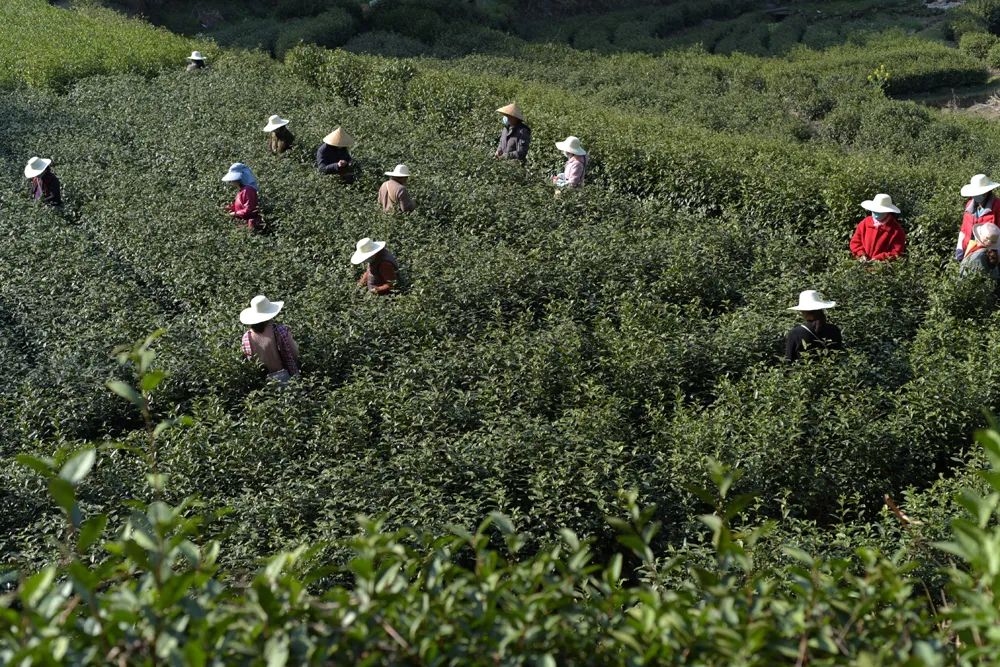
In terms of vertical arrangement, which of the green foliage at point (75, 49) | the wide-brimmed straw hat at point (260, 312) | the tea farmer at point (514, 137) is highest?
the wide-brimmed straw hat at point (260, 312)

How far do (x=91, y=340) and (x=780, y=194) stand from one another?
7.93 meters

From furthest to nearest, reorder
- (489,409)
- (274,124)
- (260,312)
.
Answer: (274,124), (260,312), (489,409)

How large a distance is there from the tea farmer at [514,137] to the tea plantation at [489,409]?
263 mm

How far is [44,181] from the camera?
13.8 metres

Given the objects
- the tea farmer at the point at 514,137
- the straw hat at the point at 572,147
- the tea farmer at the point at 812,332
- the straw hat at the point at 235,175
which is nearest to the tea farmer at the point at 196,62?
the tea farmer at the point at 514,137

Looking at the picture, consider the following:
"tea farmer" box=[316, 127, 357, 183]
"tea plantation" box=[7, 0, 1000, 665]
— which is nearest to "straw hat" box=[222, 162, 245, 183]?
"tea plantation" box=[7, 0, 1000, 665]

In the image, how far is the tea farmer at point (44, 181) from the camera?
13.7m

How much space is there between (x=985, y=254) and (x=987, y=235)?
0.61ft

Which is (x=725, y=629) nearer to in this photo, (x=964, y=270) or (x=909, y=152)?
(x=964, y=270)

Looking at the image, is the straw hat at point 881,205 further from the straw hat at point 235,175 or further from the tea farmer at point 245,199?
the straw hat at point 235,175

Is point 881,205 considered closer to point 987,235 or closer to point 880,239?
point 880,239

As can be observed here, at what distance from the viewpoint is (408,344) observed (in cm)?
943

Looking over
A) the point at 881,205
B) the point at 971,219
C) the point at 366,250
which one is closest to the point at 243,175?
the point at 366,250

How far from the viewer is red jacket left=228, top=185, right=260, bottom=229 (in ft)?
41.7
